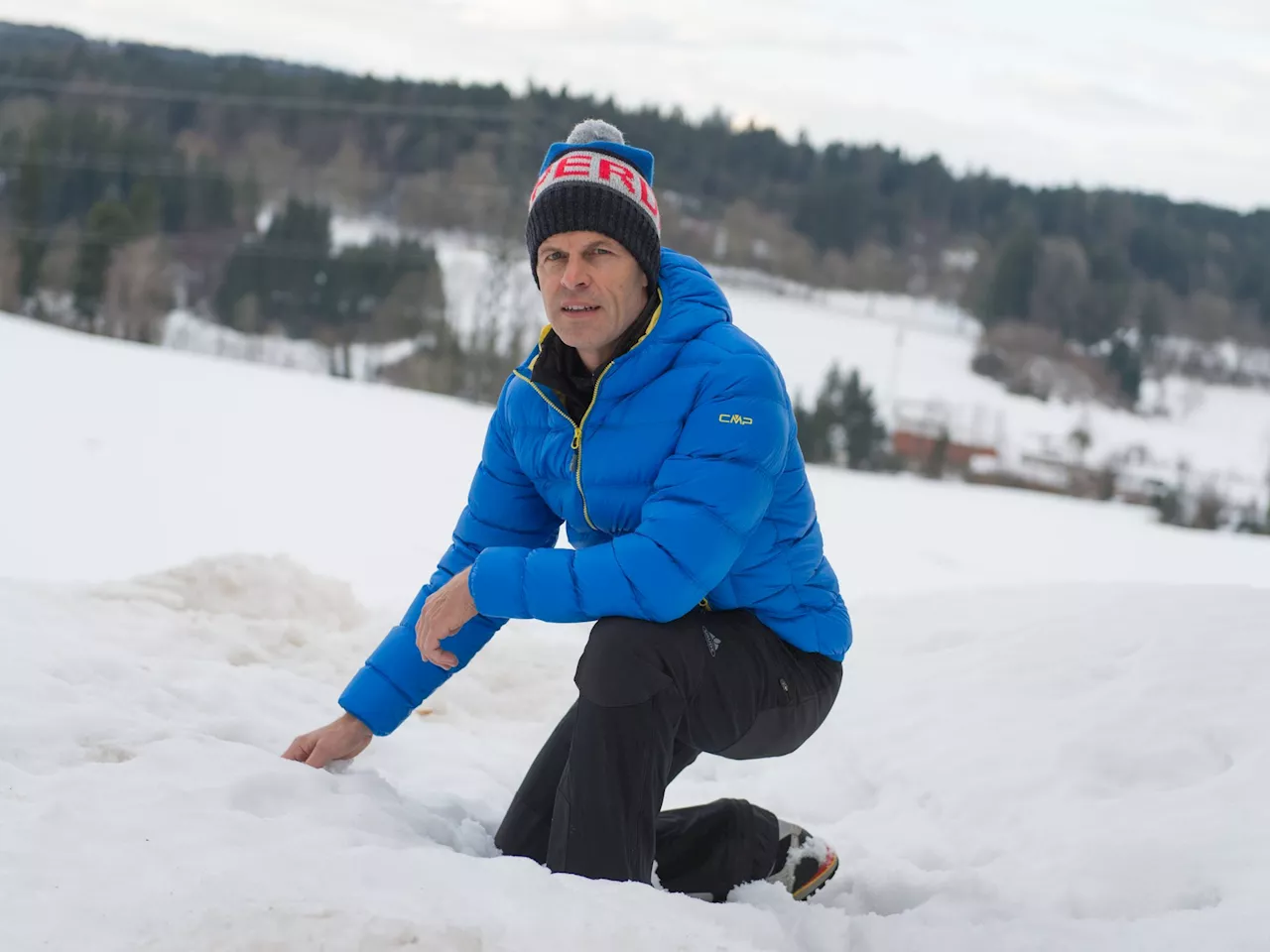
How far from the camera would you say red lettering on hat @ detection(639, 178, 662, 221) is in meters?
2.11

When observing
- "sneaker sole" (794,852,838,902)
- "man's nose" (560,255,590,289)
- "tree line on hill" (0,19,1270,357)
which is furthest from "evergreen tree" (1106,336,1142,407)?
"man's nose" (560,255,590,289)

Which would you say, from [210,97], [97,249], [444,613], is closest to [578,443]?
[444,613]

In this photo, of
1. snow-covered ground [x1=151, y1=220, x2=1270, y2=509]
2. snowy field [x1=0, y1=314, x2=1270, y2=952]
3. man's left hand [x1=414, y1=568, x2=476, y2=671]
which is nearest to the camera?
snowy field [x1=0, y1=314, x2=1270, y2=952]

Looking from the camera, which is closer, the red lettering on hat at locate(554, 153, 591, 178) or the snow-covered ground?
the red lettering on hat at locate(554, 153, 591, 178)

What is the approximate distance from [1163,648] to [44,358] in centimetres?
1211

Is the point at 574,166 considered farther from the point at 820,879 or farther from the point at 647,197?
the point at 820,879

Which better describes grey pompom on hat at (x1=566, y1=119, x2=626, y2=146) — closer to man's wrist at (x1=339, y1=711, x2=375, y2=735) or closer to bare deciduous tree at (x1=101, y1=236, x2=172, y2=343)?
man's wrist at (x1=339, y1=711, x2=375, y2=735)

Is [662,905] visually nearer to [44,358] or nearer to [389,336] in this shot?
[44,358]

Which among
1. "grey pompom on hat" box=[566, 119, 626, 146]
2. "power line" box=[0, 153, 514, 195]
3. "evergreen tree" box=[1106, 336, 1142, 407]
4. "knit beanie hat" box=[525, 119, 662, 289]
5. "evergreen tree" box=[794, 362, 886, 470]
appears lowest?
"evergreen tree" box=[794, 362, 886, 470]

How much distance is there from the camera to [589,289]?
6.76 feet

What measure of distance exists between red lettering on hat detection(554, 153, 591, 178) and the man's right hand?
111 centimetres

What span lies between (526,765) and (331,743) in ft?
3.01

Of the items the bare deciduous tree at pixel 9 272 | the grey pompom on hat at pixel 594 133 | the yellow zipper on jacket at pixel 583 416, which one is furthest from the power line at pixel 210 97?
the yellow zipper on jacket at pixel 583 416

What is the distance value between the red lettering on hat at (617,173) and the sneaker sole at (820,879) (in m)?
1.37
